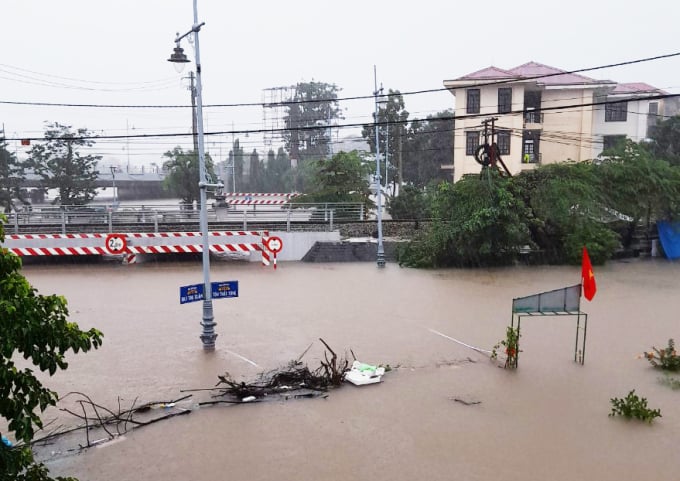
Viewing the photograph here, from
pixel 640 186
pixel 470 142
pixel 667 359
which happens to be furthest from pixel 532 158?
pixel 667 359

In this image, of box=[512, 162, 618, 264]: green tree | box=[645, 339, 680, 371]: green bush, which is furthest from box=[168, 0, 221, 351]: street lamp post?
box=[512, 162, 618, 264]: green tree

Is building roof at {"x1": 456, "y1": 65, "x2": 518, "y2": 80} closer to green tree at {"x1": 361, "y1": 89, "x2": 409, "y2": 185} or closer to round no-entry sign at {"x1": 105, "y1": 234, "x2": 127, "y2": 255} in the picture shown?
green tree at {"x1": 361, "y1": 89, "x2": 409, "y2": 185}

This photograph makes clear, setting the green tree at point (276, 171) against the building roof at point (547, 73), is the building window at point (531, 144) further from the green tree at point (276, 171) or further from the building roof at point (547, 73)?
the green tree at point (276, 171)

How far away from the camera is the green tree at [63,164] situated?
35719 mm

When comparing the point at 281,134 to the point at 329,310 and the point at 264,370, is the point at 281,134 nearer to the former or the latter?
the point at 329,310

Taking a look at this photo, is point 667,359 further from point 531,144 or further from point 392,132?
point 392,132

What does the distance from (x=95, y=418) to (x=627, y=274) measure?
702 inches

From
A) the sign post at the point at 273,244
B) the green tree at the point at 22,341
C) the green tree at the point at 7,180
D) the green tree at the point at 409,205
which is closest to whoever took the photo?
the green tree at the point at 22,341

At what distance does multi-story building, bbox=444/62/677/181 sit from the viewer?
33.7 metres

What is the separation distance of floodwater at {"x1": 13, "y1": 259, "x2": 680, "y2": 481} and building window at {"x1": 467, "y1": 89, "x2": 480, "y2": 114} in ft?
55.7

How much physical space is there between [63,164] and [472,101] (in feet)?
78.0

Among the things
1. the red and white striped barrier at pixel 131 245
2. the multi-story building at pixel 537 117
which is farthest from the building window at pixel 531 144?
the red and white striped barrier at pixel 131 245

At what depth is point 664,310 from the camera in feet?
50.6

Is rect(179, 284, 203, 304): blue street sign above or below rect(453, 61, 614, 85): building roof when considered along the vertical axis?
below
